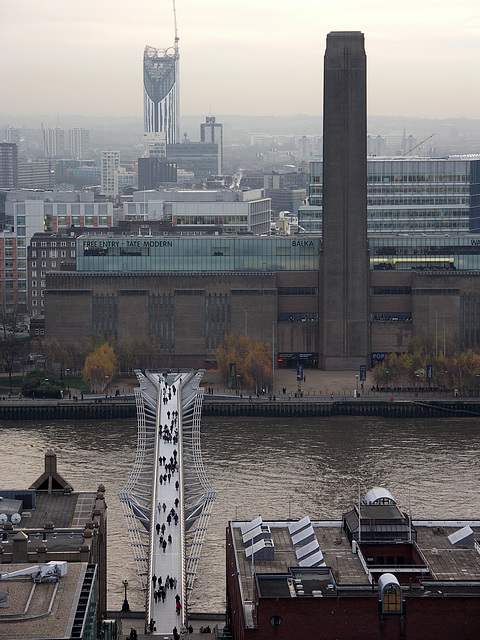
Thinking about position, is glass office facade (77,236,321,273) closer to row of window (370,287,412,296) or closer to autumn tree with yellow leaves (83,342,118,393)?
row of window (370,287,412,296)

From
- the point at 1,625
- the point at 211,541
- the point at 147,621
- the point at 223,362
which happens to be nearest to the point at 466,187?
the point at 223,362

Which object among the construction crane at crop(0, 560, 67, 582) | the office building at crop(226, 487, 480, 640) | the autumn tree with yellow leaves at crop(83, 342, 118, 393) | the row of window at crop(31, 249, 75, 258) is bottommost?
the autumn tree with yellow leaves at crop(83, 342, 118, 393)

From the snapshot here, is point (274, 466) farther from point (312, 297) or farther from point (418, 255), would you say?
point (418, 255)

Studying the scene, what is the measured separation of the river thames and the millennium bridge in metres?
0.75

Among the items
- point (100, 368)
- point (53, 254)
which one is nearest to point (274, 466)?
point (100, 368)

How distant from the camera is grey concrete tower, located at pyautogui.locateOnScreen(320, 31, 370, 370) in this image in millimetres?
93188

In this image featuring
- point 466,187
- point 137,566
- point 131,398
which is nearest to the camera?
point 137,566

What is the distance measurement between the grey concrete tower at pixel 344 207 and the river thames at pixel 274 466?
12.0m

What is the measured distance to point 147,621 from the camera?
4369cm

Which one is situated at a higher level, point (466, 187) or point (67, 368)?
point (466, 187)

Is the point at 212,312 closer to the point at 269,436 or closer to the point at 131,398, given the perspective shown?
the point at 131,398

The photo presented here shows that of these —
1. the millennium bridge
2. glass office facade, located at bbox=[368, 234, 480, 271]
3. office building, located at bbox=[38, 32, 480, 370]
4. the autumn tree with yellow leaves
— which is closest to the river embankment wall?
the autumn tree with yellow leaves

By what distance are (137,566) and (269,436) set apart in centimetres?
2855

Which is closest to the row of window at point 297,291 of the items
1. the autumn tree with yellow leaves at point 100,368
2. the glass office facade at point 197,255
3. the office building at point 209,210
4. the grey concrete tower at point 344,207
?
the grey concrete tower at point 344,207
